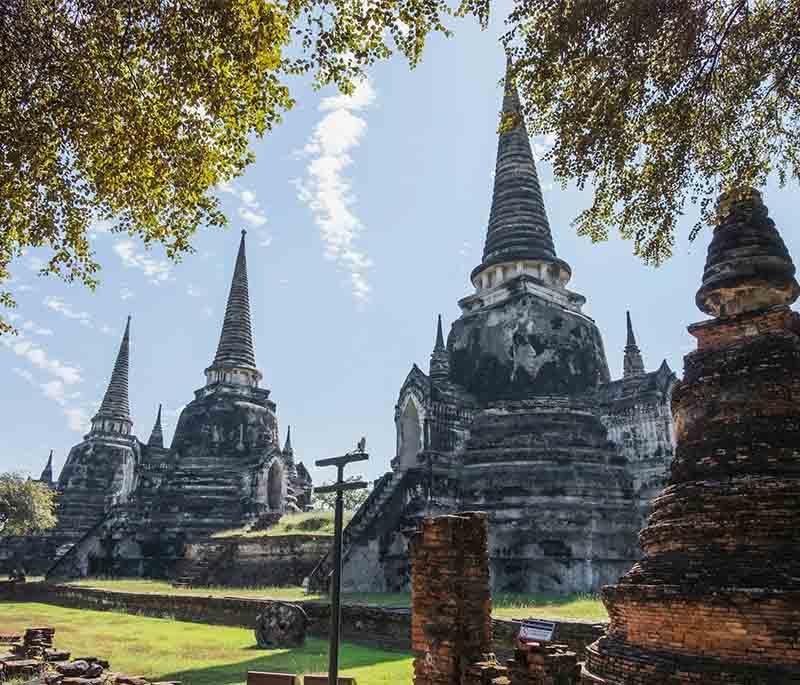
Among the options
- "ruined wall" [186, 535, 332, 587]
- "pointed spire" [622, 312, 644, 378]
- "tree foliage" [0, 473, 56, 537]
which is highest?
"pointed spire" [622, 312, 644, 378]

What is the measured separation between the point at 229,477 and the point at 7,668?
20.7 metres

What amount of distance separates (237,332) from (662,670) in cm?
3038

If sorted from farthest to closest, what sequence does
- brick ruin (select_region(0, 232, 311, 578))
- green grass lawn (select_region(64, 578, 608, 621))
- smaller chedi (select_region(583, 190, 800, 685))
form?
brick ruin (select_region(0, 232, 311, 578))
green grass lawn (select_region(64, 578, 608, 621))
smaller chedi (select_region(583, 190, 800, 685))

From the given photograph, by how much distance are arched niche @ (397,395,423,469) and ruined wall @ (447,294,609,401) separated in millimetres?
2313

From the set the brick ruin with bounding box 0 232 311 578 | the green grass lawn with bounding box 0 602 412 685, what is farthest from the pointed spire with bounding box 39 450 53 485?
the green grass lawn with bounding box 0 602 412 685

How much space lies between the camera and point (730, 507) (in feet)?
21.8

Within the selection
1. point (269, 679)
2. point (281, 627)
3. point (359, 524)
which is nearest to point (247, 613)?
point (281, 627)

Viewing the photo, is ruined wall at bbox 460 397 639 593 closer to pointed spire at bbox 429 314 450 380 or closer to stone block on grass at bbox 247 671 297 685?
pointed spire at bbox 429 314 450 380

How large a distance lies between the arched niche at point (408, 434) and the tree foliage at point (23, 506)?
2048cm

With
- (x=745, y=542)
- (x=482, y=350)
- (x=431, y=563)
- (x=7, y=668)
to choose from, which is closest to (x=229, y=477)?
(x=482, y=350)

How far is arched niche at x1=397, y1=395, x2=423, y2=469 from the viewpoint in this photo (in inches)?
906

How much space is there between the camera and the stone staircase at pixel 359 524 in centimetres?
1986

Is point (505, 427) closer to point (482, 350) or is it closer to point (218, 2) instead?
point (482, 350)

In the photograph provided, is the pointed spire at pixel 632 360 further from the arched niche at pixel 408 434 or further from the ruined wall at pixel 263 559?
the ruined wall at pixel 263 559
